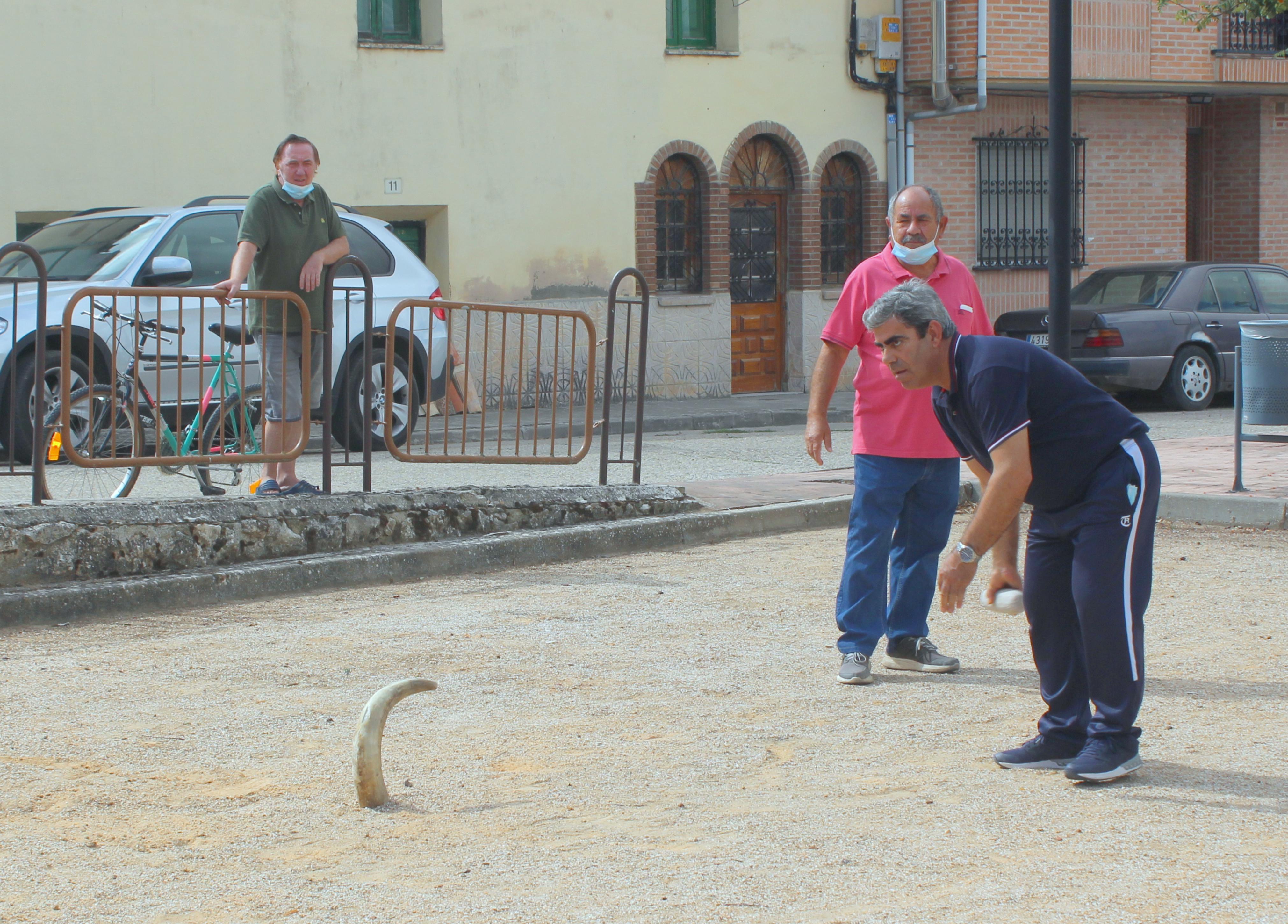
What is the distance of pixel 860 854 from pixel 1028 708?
1.67 metres

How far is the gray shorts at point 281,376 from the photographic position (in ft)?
26.8

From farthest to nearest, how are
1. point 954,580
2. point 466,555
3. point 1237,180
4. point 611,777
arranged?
point 1237,180
point 466,555
point 611,777
point 954,580

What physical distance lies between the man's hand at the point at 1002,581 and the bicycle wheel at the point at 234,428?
15.2ft

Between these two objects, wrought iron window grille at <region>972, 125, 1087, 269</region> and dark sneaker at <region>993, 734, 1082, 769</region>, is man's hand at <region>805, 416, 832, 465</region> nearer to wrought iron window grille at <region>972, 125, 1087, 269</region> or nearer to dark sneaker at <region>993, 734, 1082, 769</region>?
dark sneaker at <region>993, 734, 1082, 769</region>

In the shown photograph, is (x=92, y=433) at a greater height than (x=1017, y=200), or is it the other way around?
(x=1017, y=200)

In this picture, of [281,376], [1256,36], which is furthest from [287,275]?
[1256,36]

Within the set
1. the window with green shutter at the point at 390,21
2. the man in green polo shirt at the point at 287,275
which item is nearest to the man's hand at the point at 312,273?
the man in green polo shirt at the point at 287,275

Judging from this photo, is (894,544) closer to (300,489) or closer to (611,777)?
(611,777)

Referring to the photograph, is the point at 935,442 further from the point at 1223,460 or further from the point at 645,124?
the point at 645,124

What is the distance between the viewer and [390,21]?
58.4ft

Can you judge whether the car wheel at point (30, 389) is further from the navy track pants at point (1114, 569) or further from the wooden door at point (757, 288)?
the wooden door at point (757, 288)

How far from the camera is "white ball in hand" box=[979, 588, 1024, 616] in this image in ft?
14.4

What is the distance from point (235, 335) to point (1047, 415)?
16.5 ft

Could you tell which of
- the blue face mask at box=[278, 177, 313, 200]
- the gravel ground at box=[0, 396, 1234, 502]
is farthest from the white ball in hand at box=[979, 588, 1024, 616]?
the gravel ground at box=[0, 396, 1234, 502]
